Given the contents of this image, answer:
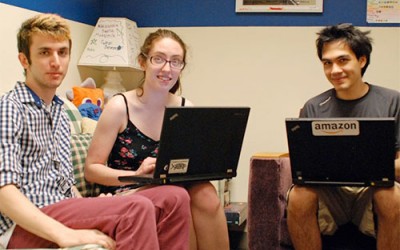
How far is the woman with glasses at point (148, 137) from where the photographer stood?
1813mm

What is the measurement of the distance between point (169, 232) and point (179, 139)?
0.93 feet

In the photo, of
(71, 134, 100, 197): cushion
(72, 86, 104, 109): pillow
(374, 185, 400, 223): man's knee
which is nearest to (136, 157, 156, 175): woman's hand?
(71, 134, 100, 197): cushion

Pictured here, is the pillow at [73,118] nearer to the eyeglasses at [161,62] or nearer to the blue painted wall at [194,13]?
the eyeglasses at [161,62]

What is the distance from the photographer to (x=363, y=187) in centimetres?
196

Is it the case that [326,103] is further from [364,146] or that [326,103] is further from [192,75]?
[192,75]

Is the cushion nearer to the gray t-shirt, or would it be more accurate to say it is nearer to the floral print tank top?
the floral print tank top

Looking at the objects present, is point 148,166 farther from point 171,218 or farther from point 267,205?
point 267,205

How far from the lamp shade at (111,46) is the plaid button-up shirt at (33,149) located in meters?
1.54

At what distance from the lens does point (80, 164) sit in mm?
2025

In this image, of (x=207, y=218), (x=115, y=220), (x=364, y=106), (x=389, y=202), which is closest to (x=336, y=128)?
(x=389, y=202)

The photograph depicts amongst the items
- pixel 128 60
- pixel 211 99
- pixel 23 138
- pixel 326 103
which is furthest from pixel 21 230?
pixel 211 99

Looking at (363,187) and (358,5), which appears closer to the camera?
(363,187)

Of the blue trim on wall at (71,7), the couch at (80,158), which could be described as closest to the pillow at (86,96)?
the blue trim on wall at (71,7)

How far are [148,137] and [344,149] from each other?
721mm
